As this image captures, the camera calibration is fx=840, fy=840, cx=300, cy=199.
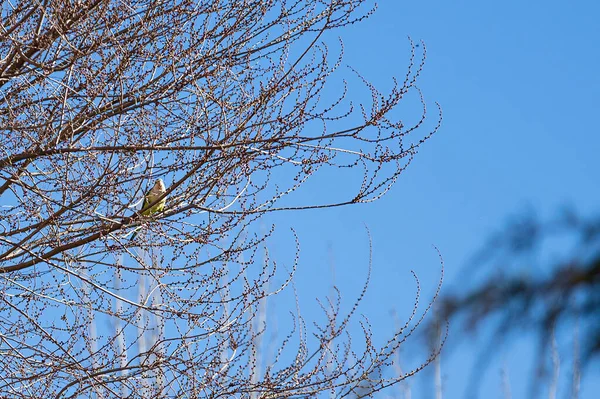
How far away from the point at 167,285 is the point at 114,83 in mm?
1441

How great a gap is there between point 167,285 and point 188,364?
58 centimetres

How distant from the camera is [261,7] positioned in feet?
21.0

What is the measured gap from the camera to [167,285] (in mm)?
5859

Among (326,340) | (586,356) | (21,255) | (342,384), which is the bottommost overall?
(586,356)

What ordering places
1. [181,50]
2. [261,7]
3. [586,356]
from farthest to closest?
1. [261,7]
2. [181,50]
3. [586,356]

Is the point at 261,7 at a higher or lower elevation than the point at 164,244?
higher

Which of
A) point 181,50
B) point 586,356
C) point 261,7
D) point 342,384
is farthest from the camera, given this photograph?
point 261,7

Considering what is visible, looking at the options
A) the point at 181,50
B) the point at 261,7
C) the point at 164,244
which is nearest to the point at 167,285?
the point at 164,244

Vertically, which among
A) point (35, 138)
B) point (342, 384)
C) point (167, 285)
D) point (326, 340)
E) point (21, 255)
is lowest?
point (342, 384)

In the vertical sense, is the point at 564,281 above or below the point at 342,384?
below

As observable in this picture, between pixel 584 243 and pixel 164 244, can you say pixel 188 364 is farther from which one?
pixel 584 243

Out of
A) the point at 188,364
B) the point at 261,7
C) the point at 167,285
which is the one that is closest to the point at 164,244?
the point at 167,285

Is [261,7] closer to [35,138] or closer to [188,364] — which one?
[35,138]

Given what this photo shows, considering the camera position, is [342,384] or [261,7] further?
[261,7]
